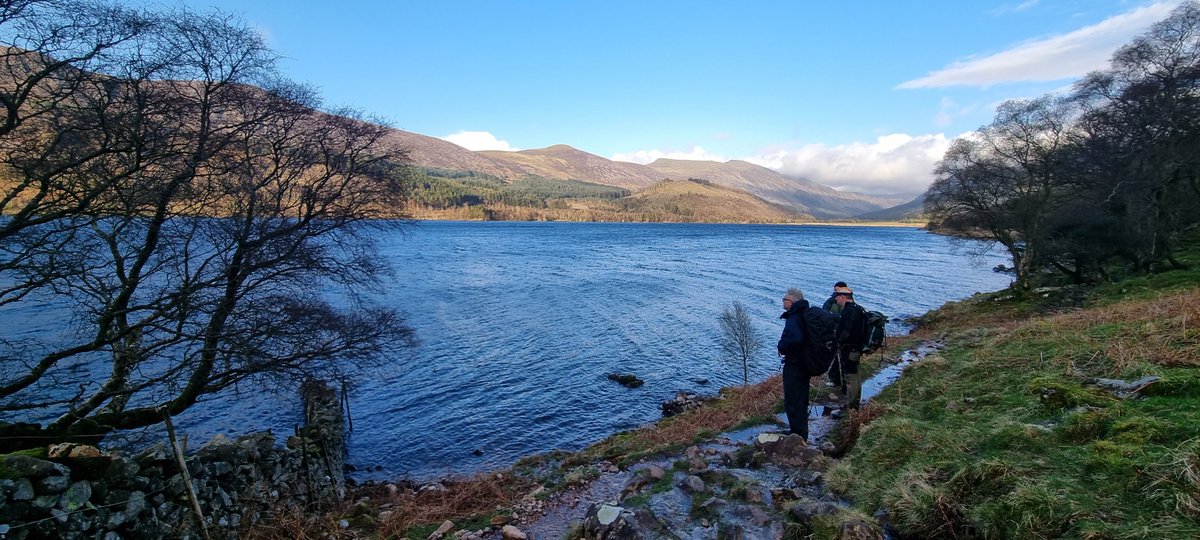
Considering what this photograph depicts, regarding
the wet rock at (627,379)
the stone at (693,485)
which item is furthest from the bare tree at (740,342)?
the stone at (693,485)

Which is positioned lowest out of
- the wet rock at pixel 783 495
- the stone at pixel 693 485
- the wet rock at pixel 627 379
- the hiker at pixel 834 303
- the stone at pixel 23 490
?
the wet rock at pixel 627 379

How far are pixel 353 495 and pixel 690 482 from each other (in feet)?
32.6

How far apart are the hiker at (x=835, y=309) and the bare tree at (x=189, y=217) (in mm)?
12429

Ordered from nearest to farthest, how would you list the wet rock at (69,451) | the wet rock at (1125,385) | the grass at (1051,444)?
the grass at (1051,444)
the wet rock at (1125,385)
the wet rock at (69,451)

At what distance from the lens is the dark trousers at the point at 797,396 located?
9867mm

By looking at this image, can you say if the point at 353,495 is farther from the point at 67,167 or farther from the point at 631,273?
the point at 631,273

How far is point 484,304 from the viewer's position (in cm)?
4225

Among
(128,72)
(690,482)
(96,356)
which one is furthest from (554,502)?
(96,356)

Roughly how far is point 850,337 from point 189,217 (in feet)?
51.6

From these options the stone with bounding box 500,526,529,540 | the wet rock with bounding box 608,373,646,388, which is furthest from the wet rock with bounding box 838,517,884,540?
the wet rock with bounding box 608,373,646,388

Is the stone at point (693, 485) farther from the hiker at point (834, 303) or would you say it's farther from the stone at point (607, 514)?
the hiker at point (834, 303)

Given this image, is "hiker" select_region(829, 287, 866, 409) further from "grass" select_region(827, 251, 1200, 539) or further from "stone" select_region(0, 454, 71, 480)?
"stone" select_region(0, 454, 71, 480)

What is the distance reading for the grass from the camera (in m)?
4.64

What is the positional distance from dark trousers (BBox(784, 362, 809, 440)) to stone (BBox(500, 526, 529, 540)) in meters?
5.59
